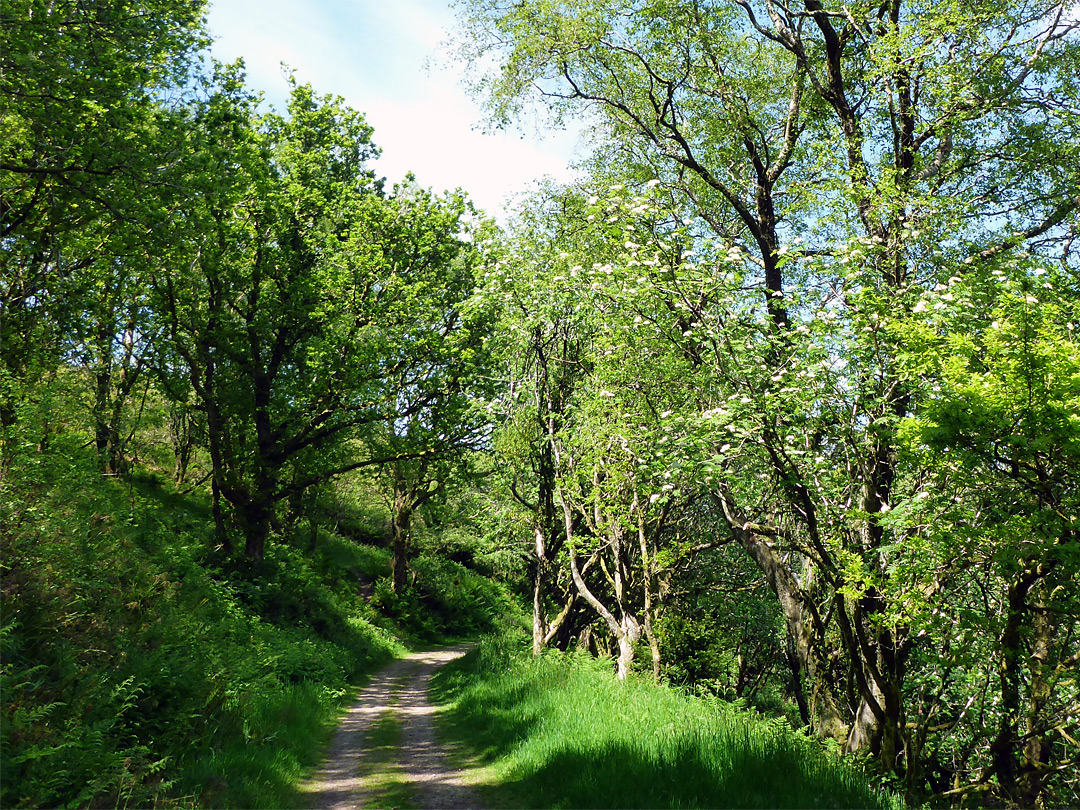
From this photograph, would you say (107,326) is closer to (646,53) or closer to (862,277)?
(646,53)

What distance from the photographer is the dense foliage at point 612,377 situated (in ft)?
23.0

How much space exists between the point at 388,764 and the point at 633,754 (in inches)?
162

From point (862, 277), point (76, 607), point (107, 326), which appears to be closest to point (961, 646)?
point (862, 277)

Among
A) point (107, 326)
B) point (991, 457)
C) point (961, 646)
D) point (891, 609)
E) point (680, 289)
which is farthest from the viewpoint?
point (107, 326)

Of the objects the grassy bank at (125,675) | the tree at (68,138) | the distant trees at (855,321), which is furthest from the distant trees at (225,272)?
the distant trees at (855,321)

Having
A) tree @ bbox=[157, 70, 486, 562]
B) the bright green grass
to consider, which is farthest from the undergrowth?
tree @ bbox=[157, 70, 486, 562]

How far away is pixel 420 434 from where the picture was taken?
21.0 meters

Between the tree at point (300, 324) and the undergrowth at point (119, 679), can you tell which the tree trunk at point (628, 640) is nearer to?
the undergrowth at point (119, 679)

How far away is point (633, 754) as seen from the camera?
25.4 feet

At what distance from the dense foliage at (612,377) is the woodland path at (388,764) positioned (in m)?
0.78

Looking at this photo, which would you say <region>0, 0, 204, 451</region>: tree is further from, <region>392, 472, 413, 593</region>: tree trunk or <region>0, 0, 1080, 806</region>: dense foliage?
<region>392, 472, 413, 593</region>: tree trunk

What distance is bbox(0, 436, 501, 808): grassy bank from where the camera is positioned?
6.08 meters

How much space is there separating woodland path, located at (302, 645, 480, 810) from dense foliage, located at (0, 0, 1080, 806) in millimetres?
777

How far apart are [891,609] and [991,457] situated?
2469mm
